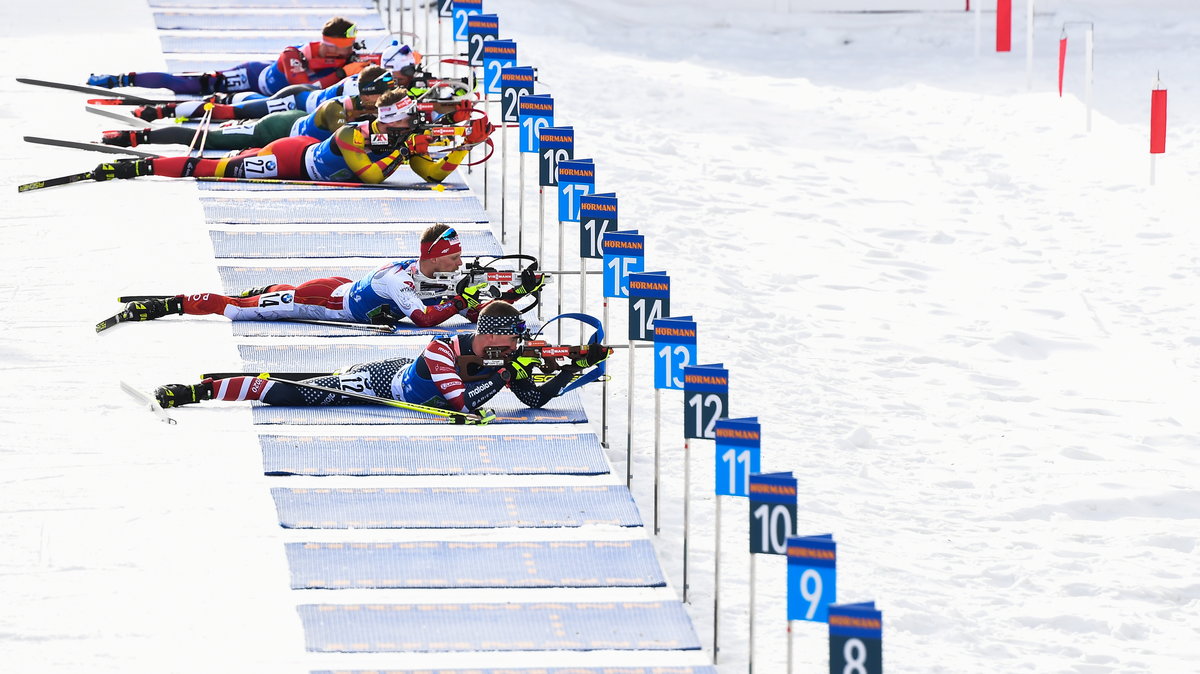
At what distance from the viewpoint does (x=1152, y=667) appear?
29.2 feet

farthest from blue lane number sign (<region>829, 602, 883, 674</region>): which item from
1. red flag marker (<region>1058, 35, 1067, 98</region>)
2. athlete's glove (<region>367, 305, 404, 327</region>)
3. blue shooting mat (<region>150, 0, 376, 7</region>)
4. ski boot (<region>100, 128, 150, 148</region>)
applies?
blue shooting mat (<region>150, 0, 376, 7</region>)

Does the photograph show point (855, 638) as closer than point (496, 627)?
Yes

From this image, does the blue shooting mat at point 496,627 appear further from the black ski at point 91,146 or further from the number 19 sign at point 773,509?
the black ski at point 91,146

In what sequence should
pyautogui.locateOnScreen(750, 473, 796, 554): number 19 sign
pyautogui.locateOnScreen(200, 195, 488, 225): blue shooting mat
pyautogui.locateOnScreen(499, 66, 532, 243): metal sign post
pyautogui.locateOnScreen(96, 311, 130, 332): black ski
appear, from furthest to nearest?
pyautogui.locateOnScreen(200, 195, 488, 225): blue shooting mat < pyautogui.locateOnScreen(499, 66, 532, 243): metal sign post < pyautogui.locateOnScreen(96, 311, 130, 332): black ski < pyautogui.locateOnScreen(750, 473, 796, 554): number 19 sign

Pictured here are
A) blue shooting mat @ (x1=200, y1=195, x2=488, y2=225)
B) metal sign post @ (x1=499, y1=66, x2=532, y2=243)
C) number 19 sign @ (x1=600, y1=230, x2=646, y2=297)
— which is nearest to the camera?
number 19 sign @ (x1=600, y1=230, x2=646, y2=297)

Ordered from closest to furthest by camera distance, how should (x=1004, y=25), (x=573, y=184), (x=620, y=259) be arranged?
1. (x=620, y=259)
2. (x=573, y=184)
3. (x=1004, y=25)

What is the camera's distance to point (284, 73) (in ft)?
55.4

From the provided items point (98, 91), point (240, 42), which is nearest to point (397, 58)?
point (98, 91)

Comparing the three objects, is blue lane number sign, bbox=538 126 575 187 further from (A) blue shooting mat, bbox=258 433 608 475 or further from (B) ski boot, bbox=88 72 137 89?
(B) ski boot, bbox=88 72 137 89

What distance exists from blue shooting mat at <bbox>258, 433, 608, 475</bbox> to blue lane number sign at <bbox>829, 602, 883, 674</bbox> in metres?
3.56

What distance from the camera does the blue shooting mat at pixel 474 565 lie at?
899 cm

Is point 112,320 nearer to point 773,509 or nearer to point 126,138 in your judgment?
point 126,138

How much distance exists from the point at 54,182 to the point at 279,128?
1.78 m

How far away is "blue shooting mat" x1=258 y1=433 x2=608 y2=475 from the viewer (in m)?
10.2
